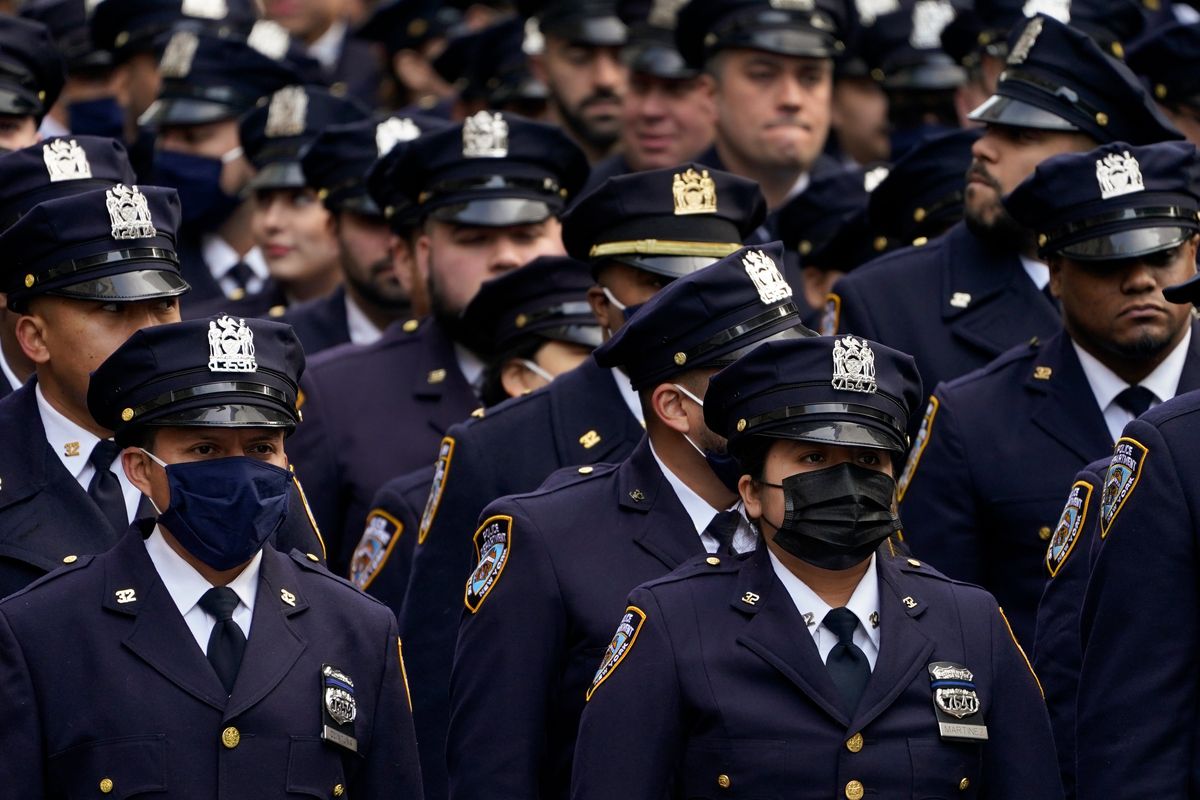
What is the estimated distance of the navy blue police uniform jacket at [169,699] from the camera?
18.7 ft

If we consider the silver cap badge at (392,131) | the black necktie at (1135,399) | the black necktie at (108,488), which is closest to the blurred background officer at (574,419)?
the black necktie at (108,488)

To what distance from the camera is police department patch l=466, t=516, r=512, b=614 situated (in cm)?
637

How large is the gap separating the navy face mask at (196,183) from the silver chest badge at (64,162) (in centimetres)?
360

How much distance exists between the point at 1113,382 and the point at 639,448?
61.9 inches

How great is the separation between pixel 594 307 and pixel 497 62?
569 cm

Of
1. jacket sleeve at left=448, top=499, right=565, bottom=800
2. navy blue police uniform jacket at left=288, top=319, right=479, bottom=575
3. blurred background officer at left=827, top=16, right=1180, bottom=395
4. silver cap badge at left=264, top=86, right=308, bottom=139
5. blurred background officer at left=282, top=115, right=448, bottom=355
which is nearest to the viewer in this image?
jacket sleeve at left=448, top=499, right=565, bottom=800

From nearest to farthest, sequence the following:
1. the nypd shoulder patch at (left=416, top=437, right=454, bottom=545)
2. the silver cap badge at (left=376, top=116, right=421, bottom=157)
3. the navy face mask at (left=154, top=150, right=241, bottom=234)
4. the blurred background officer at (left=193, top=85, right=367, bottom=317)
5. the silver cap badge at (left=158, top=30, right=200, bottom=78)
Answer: the nypd shoulder patch at (left=416, top=437, right=454, bottom=545)
the silver cap badge at (left=376, top=116, right=421, bottom=157)
the blurred background officer at (left=193, top=85, right=367, bottom=317)
the navy face mask at (left=154, top=150, right=241, bottom=234)
the silver cap badge at (left=158, top=30, right=200, bottom=78)

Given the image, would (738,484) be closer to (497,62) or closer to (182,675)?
(182,675)

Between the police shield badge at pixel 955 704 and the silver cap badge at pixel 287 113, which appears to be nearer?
the police shield badge at pixel 955 704

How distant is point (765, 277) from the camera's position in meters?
6.43

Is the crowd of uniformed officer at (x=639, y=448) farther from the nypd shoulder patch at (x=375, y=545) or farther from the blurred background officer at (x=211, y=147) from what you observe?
the blurred background officer at (x=211, y=147)

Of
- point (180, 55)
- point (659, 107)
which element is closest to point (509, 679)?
point (659, 107)

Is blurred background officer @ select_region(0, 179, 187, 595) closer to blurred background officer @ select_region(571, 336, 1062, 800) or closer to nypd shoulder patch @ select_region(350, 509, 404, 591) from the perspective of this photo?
nypd shoulder patch @ select_region(350, 509, 404, 591)

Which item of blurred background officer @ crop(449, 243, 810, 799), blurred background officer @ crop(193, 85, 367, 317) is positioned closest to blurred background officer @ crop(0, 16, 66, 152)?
blurred background officer @ crop(193, 85, 367, 317)
